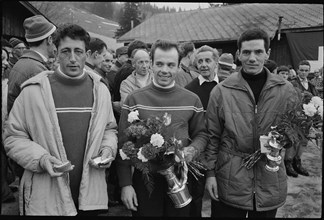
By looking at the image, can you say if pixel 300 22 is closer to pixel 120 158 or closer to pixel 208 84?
pixel 208 84

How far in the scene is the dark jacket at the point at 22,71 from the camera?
293cm

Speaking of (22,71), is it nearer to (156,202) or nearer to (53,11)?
(156,202)

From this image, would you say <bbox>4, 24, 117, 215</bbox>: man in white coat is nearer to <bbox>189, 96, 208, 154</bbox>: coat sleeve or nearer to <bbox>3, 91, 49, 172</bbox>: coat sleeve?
<bbox>3, 91, 49, 172</bbox>: coat sleeve

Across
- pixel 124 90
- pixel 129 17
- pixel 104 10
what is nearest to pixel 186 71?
pixel 124 90

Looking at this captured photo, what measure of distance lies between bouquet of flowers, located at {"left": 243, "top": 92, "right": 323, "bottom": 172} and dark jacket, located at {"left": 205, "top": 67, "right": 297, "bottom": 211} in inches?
4.1

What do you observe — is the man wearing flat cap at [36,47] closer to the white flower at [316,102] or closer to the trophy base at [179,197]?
the trophy base at [179,197]

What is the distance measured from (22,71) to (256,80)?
7.23 ft

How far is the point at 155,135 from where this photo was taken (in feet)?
7.35

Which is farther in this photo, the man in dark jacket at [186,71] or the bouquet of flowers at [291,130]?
the man in dark jacket at [186,71]

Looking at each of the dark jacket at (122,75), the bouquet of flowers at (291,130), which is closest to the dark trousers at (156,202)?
the bouquet of flowers at (291,130)

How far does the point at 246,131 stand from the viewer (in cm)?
254

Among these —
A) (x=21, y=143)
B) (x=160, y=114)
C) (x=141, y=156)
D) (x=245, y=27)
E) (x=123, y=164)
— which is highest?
(x=245, y=27)

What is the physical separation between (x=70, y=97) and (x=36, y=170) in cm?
58

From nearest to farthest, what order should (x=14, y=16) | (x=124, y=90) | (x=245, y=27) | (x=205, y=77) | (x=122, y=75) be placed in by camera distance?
(x=124, y=90)
(x=205, y=77)
(x=122, y=75)
(x=14, y=16)
(x=245, y=27)
